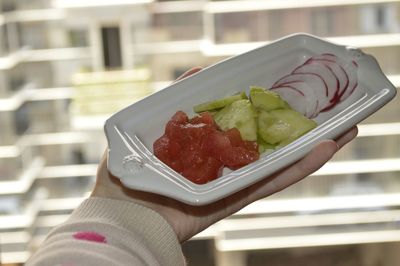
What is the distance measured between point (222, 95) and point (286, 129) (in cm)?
13

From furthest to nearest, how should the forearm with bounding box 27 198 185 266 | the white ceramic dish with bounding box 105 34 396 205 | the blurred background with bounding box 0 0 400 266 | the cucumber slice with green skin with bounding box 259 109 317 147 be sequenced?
1. the blurred background with bounding box 0 0 400 266
2. the cucumber slice with green skin with bounding box 259 109 317 147
3. the white ceramic dish with bounding box 105 34 396 205
4. the forearm with bounding box 27 198 185 266

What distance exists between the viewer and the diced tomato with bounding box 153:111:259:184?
0.81 metres

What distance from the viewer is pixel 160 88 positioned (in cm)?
235

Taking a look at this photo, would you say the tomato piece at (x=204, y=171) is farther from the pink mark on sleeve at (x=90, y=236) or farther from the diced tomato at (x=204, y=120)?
the pink mark on sleeve at (x=90, y=236)

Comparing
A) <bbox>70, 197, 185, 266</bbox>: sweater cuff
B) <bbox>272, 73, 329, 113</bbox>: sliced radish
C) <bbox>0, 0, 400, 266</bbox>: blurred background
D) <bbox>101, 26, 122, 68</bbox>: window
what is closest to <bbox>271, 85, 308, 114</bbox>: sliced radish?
<bbox>272, 73, 329, 113</bbox>: sliced radish

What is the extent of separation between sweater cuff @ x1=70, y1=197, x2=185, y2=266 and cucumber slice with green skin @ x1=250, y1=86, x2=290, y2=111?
230 millimetres

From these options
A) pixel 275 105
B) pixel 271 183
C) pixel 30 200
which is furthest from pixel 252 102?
pixel 30 200

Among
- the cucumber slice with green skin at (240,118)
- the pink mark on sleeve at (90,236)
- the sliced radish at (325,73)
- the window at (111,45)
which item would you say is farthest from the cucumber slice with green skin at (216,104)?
the window at (111,45)

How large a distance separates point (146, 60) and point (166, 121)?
155 centimetres

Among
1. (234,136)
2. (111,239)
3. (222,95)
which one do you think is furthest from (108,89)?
(111,239)

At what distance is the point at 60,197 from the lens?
2.77 m

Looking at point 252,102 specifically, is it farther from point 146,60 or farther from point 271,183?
point 146,60

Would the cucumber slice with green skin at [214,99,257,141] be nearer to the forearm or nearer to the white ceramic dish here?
the white ceramic dish

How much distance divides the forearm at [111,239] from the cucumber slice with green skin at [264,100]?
233 mm
